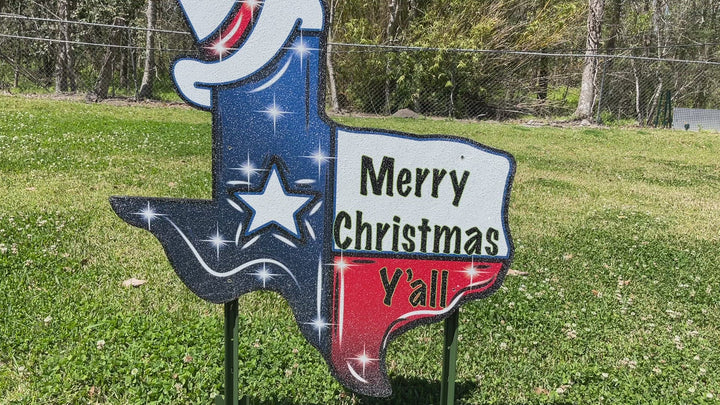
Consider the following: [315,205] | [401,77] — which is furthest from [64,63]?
[315,205]

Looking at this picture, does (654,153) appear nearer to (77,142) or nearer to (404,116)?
(404,116)

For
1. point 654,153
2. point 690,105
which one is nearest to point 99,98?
point 654,153

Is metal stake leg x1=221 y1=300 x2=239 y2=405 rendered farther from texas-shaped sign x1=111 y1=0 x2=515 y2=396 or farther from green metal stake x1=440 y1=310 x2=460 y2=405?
green metal stake x1=440 y1=310 x2=460 y2=405

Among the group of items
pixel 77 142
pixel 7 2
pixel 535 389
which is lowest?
pixel 535 389

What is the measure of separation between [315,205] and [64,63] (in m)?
15.0

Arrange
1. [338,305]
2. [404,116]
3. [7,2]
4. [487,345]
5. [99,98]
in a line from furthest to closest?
[7,2]
[404,116]
[99,98]
[487,345]
[338,305]

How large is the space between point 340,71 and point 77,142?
8.67 m

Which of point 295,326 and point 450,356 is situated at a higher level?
point 450,356

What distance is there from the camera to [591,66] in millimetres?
15898

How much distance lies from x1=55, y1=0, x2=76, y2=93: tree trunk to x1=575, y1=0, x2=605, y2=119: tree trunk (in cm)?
1315

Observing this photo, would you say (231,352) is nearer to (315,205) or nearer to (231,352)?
(231,352)

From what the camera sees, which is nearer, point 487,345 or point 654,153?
point 487,345

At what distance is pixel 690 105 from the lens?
25.7 metres

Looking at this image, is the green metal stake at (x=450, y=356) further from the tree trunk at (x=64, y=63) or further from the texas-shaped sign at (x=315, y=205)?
the tree trunk at (x=64, y=63)
